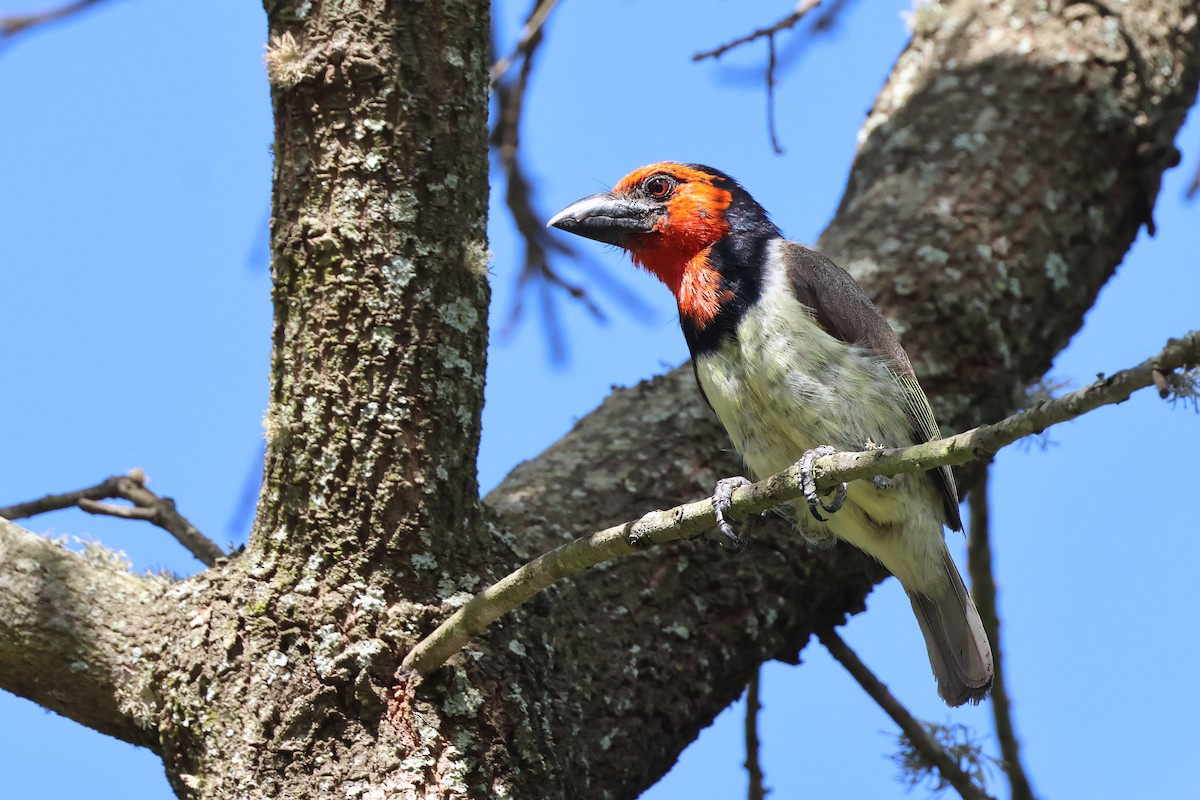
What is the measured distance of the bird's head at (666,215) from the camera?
12.6ft

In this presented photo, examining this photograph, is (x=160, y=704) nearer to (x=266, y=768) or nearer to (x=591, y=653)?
(x=266, y=768)

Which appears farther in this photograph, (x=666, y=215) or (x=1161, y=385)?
(x=666, y=215)

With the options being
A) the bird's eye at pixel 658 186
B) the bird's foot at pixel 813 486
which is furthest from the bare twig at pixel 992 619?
the bird's eye at pixel 658 186

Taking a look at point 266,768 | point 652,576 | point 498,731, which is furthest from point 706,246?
point 266,768

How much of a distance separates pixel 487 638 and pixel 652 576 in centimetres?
69

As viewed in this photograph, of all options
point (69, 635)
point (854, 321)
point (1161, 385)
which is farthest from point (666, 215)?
point (1161, 385)

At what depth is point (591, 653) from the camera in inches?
127

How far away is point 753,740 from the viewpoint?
366cm

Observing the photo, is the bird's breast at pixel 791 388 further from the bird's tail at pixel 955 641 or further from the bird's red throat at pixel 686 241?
the bird's tail at pixel 955 641

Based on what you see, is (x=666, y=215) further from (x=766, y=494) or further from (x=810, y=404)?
(x=766, y=494)

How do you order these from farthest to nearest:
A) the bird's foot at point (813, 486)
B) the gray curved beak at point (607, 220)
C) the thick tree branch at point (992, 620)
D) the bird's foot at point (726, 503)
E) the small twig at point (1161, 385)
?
the gray curved beak at point (607, 220)
the thick tree branch at point (992, 620)
the bird's foot at point (726, 503)
the bird's foot at point (813, 486)
the small twig at point (1161, 385)

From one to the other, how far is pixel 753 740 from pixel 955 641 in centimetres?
65

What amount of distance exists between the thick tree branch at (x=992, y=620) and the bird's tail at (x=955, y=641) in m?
0.26

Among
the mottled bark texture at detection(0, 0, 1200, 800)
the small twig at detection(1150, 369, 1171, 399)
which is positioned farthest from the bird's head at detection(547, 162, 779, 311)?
the small twig at detection(1150, 369, 1171, 399)
